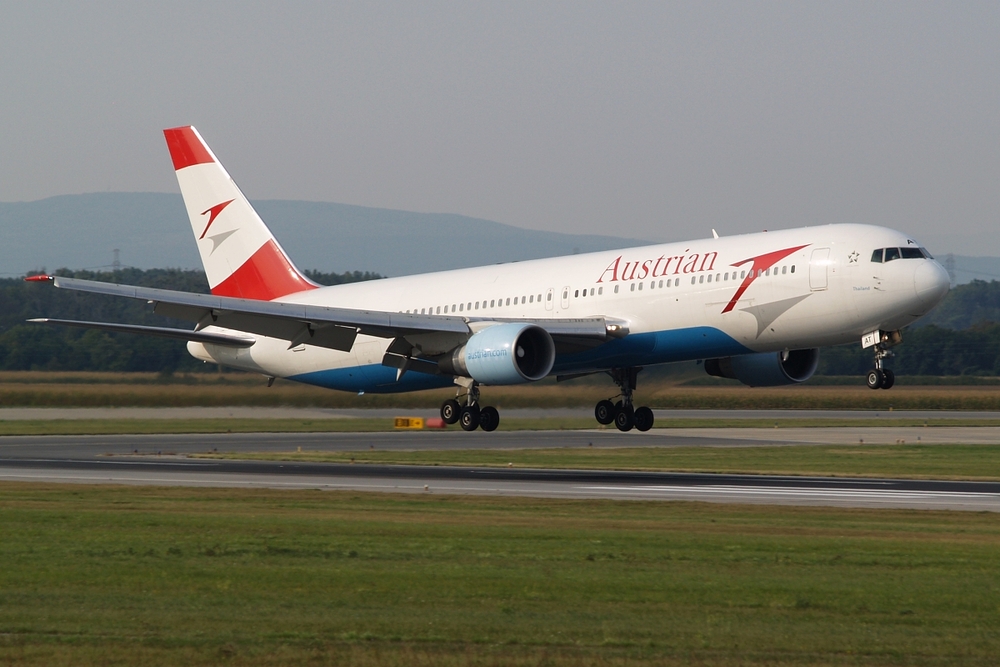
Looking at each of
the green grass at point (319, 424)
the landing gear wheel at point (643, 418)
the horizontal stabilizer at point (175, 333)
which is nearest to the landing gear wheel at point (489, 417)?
the landing gear wheel at point (643, 418)

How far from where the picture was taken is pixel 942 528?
944 inches

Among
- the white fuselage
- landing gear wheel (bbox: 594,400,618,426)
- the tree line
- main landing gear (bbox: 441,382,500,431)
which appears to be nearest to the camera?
the white fuselage

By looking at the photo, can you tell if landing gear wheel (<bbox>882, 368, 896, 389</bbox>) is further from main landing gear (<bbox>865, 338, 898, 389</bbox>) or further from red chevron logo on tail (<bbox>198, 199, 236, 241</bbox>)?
red chevron logo on tail (<bbox>198, 199, 236, 241</bbox>)

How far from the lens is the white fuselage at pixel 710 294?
108ft

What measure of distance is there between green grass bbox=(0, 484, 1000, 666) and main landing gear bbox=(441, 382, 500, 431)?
1196 centimetres

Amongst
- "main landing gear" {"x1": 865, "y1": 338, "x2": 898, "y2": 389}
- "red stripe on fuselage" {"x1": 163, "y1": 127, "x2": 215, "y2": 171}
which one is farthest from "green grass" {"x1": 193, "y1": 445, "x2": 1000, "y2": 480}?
"red stripe on fuselage" {"x1": 163, "y1": 127, "x2": 215, "y2": 171}

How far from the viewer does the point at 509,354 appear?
35.3m

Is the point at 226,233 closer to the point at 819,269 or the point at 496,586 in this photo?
the point at 819,269

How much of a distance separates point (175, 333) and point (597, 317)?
47.4 feet

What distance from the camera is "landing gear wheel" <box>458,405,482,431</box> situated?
38906 millimetres

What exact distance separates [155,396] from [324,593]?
154 feet

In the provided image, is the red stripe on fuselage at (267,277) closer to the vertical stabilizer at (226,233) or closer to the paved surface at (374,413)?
the vertical stabilizer at (226,233)

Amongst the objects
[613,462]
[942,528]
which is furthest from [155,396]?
[942,528]

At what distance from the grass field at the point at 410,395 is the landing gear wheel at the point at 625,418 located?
2.34ft
